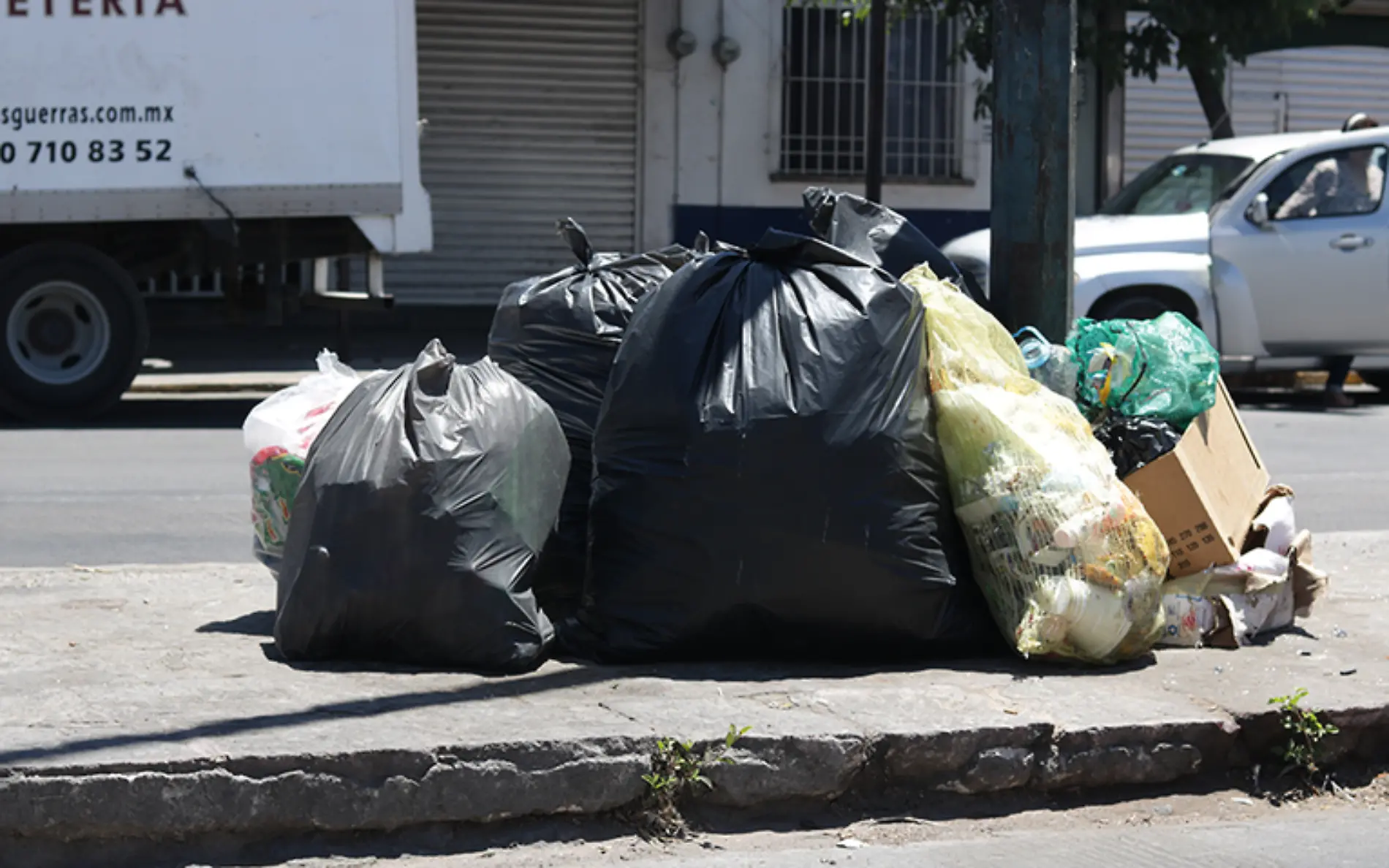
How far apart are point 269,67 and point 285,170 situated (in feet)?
2.09

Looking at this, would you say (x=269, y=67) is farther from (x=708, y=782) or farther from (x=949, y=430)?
(x=708, y=782)

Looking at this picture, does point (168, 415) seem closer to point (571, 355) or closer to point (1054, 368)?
Answer: point (571, 355)

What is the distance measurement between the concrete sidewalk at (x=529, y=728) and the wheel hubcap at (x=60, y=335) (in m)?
6.22

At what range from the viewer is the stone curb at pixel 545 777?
323cm

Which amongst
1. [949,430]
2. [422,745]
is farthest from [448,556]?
[949,430]

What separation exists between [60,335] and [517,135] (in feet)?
22.0

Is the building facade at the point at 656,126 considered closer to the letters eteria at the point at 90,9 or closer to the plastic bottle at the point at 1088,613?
the letters eteria at the point at 90,9

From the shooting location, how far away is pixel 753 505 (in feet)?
13.2

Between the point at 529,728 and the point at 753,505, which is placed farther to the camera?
the point at 753,505

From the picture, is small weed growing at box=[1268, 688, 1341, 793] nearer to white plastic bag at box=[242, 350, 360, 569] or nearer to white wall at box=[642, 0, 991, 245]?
white plastic bag at box=[242, 350, 360, 569]

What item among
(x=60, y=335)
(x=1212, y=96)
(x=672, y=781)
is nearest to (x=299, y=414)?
(x=672, y=781)

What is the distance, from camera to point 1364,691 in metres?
4.08

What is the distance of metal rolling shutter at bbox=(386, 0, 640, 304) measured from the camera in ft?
53.1

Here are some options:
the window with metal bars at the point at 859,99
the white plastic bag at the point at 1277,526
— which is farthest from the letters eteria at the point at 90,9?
the white plastic bag at the point at 1277,526
